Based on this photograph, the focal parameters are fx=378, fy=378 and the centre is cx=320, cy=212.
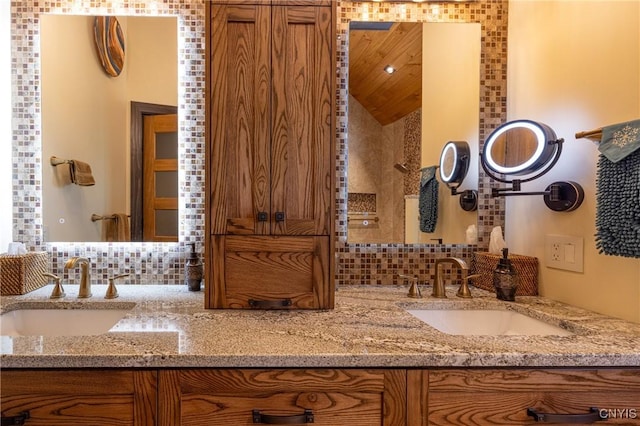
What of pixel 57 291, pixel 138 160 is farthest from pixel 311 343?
pixel 138 160

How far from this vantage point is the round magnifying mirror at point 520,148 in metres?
1.30

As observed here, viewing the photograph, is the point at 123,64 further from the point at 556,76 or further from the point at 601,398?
the point at 601,398

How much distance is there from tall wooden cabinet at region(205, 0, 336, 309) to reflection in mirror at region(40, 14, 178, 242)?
1.69 ft

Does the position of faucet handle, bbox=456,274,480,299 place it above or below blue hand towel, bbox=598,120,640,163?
below

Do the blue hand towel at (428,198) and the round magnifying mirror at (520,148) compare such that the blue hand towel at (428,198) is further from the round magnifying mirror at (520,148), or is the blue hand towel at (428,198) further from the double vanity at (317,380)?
the double vanity at (317,380)

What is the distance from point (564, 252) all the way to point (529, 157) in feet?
1.16

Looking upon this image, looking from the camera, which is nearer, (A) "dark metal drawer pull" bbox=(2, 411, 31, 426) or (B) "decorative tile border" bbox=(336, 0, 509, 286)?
(A) "dark metal drawer pull" bbox=(2, 411, 31, 426)

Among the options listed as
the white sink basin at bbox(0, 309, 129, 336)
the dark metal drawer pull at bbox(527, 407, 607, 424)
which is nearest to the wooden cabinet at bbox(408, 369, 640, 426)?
the dark metal drawer pull at bbox(527, 407, 607, 424)

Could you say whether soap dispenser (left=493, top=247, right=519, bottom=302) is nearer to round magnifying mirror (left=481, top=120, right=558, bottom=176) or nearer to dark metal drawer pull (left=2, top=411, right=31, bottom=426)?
round magnifying mirror (left=481, top=120, right=558, bottom=176)

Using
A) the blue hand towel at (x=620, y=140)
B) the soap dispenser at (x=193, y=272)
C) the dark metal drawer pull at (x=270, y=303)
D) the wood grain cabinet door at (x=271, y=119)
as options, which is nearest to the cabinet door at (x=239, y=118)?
the wood grain cabinet door at (x=271, y=119)

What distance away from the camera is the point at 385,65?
1.61 m

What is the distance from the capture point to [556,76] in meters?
1.37

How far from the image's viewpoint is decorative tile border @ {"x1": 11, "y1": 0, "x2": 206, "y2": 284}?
154 centimetres

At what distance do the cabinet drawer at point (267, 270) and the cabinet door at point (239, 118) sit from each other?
57 millimetres
